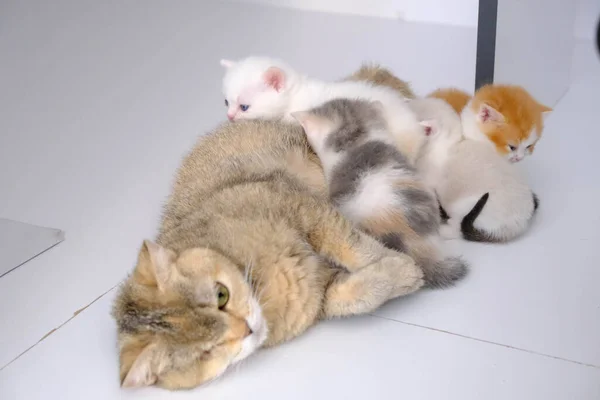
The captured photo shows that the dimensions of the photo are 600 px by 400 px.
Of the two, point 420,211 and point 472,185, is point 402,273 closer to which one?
point 420,211

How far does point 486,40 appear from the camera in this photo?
211 centimetres

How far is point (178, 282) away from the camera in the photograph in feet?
3.96

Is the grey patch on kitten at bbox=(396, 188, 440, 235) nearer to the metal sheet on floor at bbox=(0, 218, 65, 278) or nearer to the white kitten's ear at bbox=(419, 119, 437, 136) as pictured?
the white kitten's ear at bbox=(419, 119, 437, 136)

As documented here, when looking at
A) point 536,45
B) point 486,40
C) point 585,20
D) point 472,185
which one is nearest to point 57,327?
point 472,185

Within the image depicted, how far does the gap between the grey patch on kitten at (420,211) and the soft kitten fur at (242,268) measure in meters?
0.11

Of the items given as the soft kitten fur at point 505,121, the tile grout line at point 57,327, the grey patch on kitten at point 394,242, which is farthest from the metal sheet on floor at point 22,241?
the soft kitten fur at point 505,121

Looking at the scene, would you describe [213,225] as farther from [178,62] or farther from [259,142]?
[178,62]

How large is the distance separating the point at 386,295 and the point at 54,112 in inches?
78.1

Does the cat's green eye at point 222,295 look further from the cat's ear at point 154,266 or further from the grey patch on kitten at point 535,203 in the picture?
the grey patch on kitten at point 535,203

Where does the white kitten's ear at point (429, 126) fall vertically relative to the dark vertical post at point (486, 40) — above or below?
below

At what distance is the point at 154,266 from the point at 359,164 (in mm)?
635

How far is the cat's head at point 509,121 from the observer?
1.80 meters

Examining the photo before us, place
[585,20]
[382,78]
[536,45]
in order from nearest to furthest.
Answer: [382,78] < [536,45] < [585,20]

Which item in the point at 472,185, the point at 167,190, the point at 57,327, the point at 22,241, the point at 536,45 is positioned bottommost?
the point at 57,327
